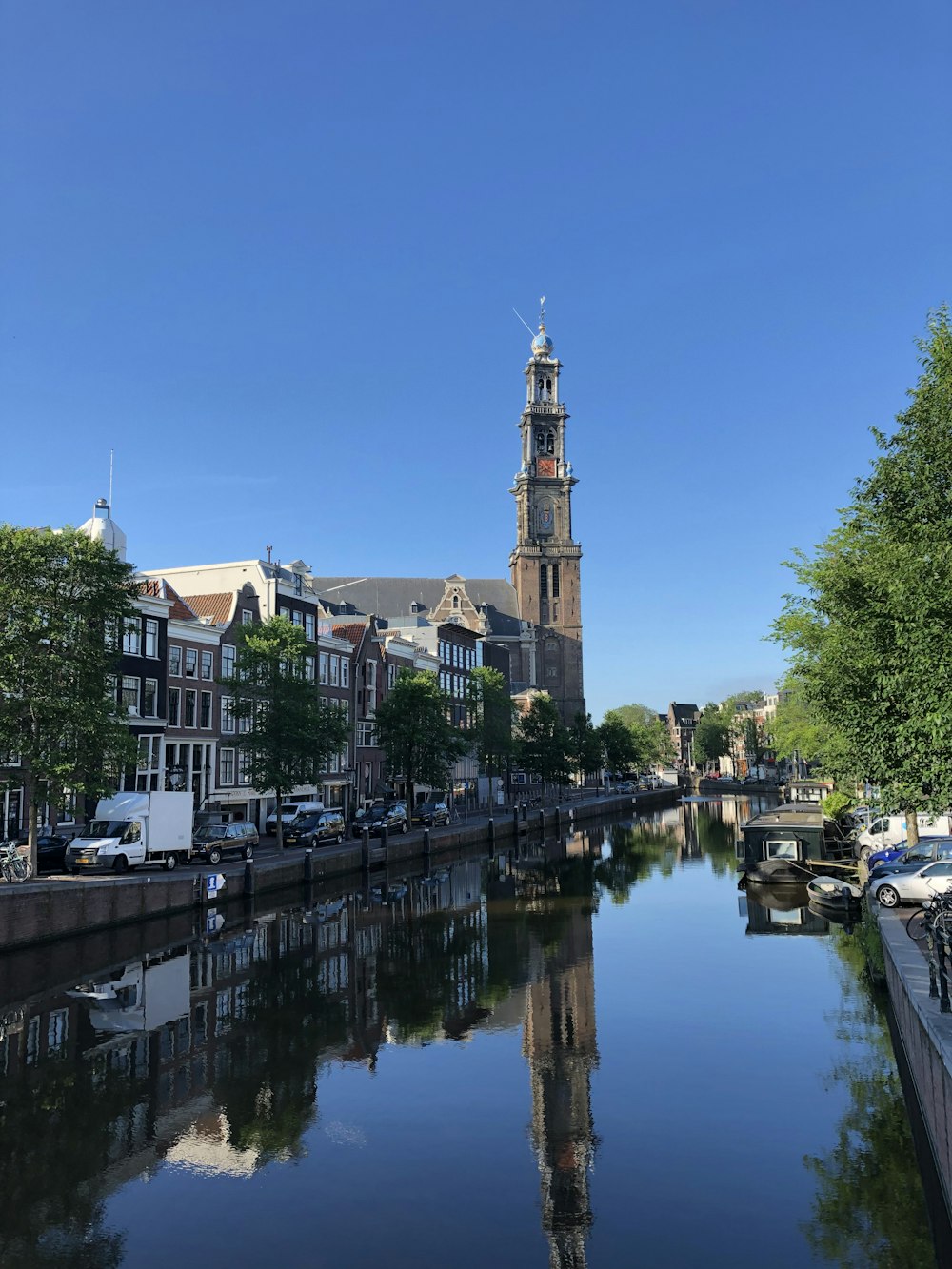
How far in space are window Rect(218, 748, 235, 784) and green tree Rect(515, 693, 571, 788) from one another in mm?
45508

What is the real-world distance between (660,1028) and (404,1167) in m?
9.62

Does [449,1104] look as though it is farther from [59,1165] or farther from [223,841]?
[223,841]

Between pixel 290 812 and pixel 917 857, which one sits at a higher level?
pixel 290 812

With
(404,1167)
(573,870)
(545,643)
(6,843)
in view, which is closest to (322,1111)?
(404,1167)

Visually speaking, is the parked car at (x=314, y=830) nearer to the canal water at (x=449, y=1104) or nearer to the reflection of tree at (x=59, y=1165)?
the canal water at (x=449, y=1104)

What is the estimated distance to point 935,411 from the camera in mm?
22531

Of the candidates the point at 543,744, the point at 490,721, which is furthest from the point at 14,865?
the point at 543,744

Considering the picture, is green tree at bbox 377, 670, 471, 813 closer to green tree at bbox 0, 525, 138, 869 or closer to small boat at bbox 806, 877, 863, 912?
small boat at bbox 806, 877, 863, 912

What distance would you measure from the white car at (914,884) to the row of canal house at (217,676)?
85.9ft

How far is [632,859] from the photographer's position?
6300 cm

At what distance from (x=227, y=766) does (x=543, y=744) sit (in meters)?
50.5

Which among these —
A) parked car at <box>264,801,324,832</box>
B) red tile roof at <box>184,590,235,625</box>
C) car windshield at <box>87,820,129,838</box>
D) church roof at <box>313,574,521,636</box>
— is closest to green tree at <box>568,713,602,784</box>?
church roof at <box>313,574,521,636</box>

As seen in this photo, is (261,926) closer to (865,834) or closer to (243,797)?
(243,797)

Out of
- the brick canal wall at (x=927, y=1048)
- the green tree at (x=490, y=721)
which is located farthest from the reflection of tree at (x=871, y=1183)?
the green tree at (x=490, y=721)
